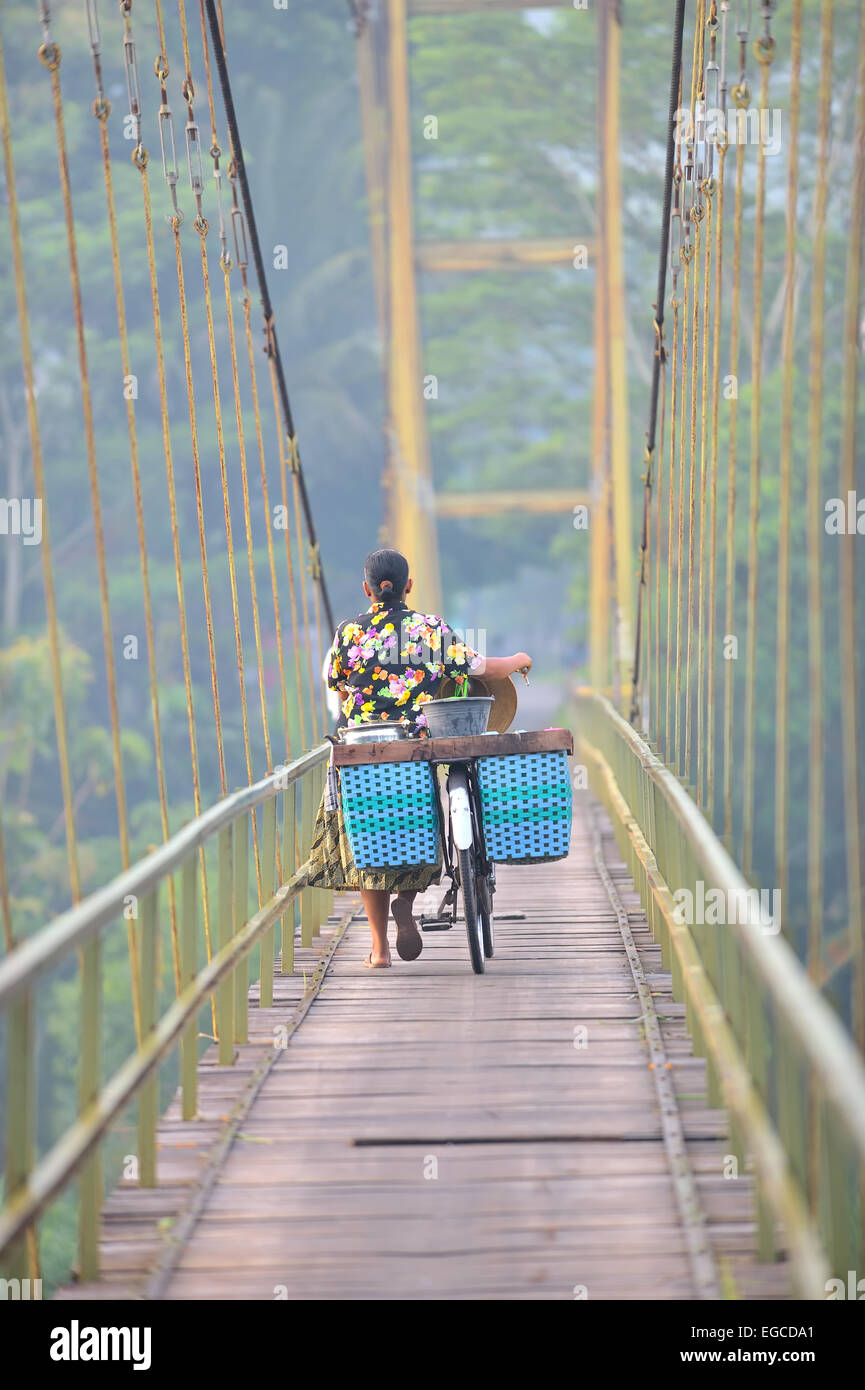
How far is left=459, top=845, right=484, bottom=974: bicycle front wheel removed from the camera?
4.58m

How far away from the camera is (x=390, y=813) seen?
14.8ft

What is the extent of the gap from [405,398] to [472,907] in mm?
11924

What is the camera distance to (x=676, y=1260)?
278 cm

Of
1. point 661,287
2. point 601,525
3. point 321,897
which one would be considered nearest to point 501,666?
point 321,897

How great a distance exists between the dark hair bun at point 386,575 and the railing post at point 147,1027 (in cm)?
158

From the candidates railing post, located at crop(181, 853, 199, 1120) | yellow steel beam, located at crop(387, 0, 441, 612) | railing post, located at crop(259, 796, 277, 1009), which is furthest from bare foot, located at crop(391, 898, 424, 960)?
yellow steel beam, located at crop(387, 0, 441, 612)

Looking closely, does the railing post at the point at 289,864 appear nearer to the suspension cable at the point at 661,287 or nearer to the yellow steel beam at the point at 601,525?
the suspension cable at the point at 661,287

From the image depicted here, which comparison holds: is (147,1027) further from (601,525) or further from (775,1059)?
(601,525)

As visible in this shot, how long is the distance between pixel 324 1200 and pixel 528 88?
85.3 feet

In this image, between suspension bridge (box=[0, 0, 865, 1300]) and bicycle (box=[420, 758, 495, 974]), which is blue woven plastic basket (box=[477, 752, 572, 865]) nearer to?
bicycle (box=[420, 758, 495, 974])

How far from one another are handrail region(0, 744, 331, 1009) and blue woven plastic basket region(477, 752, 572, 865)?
1.82ft

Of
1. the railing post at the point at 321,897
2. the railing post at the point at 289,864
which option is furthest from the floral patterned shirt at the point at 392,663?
the railing post at the point at 321,897

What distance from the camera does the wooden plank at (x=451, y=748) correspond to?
14.6ft

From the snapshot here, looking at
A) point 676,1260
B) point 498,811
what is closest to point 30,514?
point 498,811
